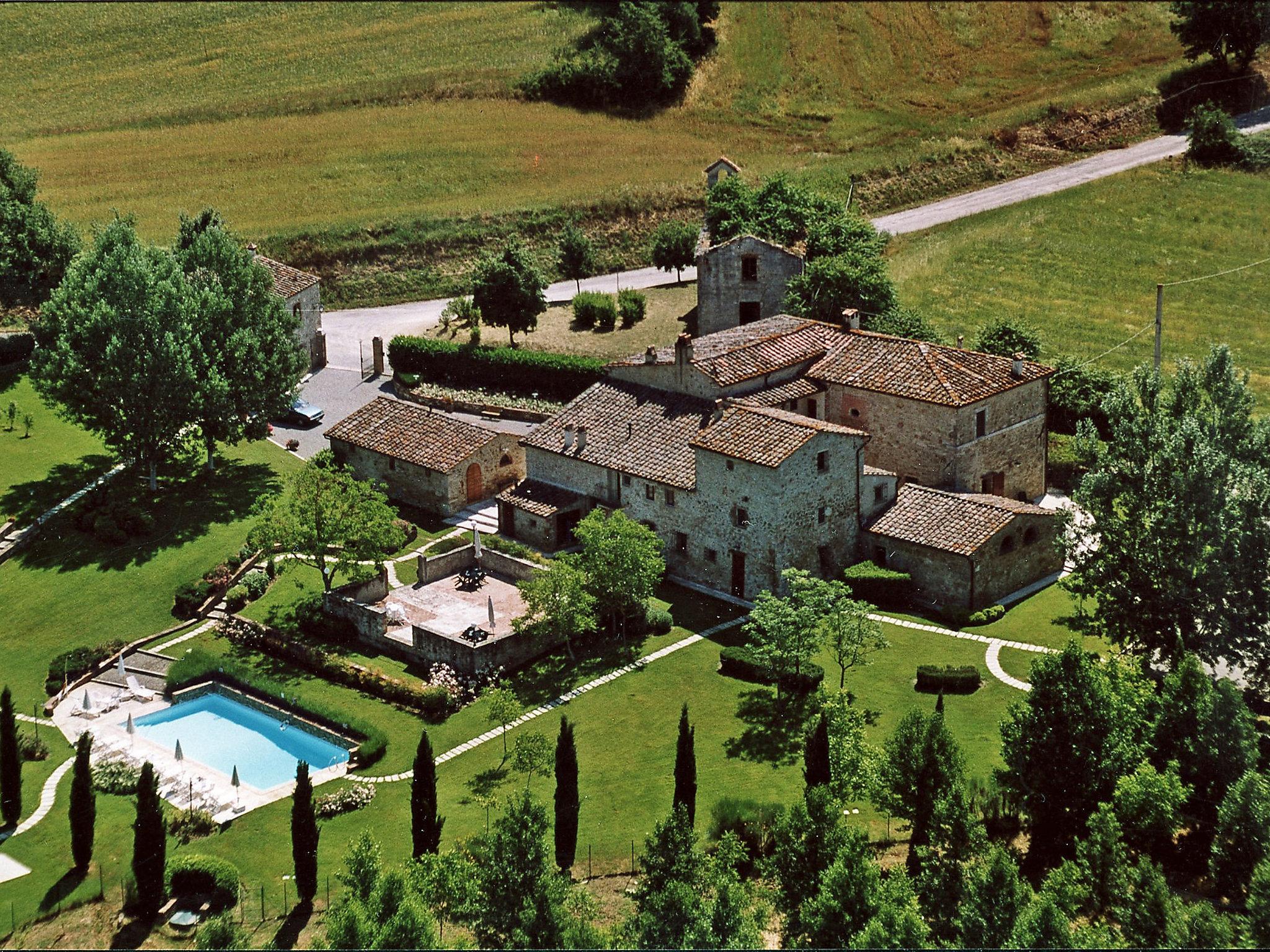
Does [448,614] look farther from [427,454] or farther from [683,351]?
[683,351]

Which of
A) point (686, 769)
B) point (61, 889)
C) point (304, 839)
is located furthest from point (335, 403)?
point (686, 769)

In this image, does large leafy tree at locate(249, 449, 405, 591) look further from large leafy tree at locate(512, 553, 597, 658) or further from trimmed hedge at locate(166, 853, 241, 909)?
trimmed hedge at locate(166, 853, 241, 909)

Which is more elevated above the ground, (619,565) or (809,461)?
(809,461)

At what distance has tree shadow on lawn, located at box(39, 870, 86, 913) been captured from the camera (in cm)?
4962

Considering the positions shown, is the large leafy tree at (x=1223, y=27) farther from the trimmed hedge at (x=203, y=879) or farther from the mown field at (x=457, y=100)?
the trimmed hedge at (x=203, y=879)

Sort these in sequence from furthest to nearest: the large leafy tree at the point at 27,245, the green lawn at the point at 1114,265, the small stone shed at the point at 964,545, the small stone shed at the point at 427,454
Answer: the green lawn at the point at 1114,265
the large leafy tree at the point at 27,245
the small stone shed at the point at 427,454
the small stone shed at the point at 964,545

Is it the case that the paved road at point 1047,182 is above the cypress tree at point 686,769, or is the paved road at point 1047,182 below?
above

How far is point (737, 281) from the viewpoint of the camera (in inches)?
3590

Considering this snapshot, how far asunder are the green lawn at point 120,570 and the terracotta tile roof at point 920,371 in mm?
28017

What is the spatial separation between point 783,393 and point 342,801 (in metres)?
28.3

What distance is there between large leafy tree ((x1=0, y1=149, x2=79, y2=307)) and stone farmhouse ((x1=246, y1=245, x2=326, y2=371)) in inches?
420

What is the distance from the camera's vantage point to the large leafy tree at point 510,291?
91500 mm

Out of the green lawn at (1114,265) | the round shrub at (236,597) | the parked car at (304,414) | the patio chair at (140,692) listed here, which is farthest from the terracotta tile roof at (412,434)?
the green lawn at (1114,265)

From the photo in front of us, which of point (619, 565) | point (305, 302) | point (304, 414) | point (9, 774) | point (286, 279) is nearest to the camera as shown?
point (9, 774)
